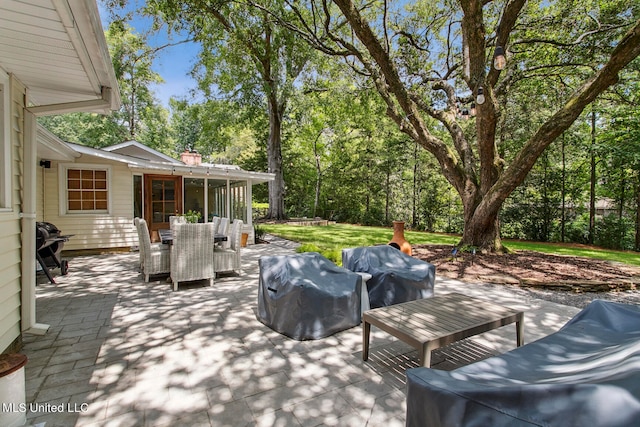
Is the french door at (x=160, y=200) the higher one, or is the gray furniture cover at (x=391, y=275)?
the french door at (x=160, y=200)

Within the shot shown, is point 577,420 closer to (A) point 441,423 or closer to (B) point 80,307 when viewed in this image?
(A) point 441,423

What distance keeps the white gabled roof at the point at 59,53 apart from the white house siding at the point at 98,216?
4736 millimetres

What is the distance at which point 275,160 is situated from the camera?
15953mm

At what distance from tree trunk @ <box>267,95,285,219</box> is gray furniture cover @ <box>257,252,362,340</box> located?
12603 mm

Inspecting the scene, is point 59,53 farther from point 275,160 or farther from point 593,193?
point 593,193

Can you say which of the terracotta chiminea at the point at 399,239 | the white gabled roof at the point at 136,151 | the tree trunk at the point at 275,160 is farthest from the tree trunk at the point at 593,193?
the white gabled roof at the point at 136,151

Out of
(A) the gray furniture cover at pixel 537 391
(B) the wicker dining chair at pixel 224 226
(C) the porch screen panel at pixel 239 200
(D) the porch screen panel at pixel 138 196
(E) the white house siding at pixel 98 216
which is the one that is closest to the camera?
(A) the gray furniture cover at pixel 537 391

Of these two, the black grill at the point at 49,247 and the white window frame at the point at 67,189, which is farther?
the white window frame at the point at 67,189

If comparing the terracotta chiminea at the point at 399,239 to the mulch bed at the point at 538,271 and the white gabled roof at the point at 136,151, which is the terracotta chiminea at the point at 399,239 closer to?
the mulch bed at the point at 538,271

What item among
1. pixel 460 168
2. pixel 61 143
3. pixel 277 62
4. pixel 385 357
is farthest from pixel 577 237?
pixel 61 143

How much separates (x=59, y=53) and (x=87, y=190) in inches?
262

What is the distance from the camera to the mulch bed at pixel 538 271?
5152 millimetres

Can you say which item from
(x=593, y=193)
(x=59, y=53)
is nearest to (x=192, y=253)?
(x=59, y=53)

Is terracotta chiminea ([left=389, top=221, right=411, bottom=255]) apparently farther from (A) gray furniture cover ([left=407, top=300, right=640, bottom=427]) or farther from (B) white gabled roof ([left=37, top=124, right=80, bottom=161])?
(B) white gabled roof ([left=37, top=124, right=80, bottom=161])
